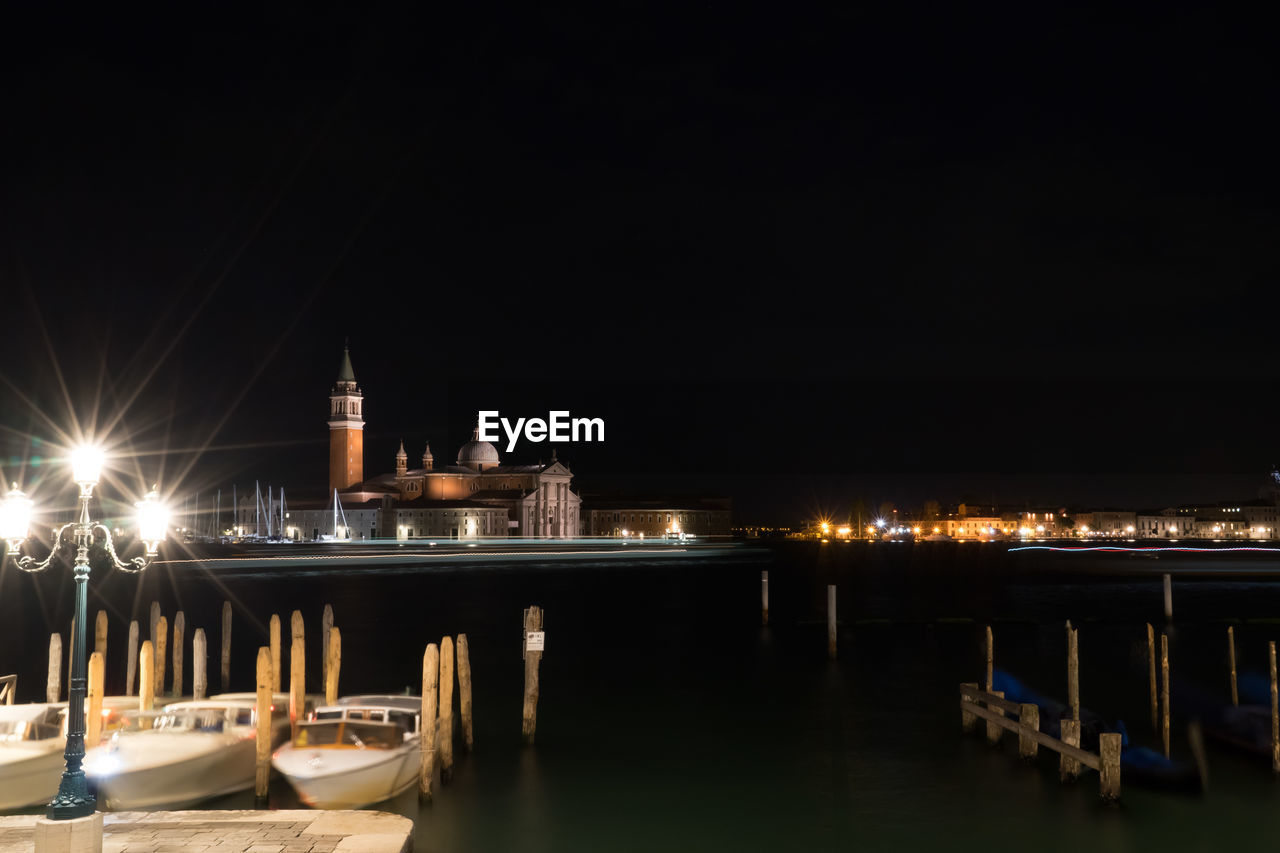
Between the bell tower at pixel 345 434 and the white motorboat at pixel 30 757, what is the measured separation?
11343 cm

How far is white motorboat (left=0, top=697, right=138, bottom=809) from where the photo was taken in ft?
43.5

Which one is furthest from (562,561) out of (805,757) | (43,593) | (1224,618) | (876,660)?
(805,757)

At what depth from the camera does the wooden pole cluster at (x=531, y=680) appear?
1716cm

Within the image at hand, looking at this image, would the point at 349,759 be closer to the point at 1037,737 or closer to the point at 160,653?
the point at 160,653

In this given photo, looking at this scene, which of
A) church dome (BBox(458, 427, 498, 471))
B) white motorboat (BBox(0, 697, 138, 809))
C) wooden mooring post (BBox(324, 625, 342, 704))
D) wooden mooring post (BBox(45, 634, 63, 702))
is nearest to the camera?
white motorboat (BBox(0, 697, 138, 809))

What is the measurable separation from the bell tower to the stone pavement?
118m

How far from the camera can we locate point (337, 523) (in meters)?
119

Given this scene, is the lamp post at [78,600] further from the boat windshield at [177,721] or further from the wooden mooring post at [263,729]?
the boat windshield at [177,721]

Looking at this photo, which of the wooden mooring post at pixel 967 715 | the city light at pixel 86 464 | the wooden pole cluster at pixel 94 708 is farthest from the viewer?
the wooden mooring post at pixel 967 715

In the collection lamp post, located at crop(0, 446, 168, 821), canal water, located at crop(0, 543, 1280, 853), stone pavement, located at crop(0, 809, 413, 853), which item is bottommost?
canal water, located at crop(0, 543, 1280, 853)

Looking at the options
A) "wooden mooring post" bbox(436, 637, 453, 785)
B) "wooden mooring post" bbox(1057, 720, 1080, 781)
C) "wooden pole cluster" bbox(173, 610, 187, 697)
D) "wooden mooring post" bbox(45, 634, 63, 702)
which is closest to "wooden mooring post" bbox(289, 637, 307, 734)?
"wooden mooring post" bbox(436, 637, 453, 785)

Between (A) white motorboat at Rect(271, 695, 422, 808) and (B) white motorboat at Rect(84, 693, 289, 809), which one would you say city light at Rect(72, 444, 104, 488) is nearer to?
(A) white motorboat at Rect(271, 695, 422, 808)

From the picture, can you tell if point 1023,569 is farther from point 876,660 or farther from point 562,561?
point 876,660

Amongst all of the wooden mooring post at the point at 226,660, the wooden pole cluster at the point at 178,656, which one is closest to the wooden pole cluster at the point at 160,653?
the wooden pole cluster at the point at 178,656
